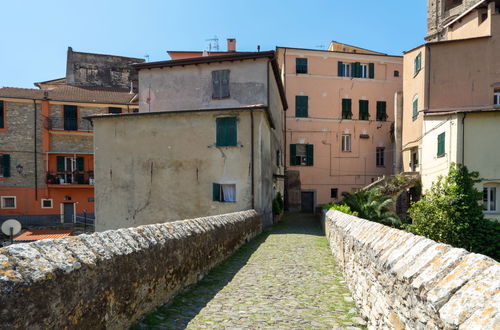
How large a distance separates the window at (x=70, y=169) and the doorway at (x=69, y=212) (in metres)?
2.15

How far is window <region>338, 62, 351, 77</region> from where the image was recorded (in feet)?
103

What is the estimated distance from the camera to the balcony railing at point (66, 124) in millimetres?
30234

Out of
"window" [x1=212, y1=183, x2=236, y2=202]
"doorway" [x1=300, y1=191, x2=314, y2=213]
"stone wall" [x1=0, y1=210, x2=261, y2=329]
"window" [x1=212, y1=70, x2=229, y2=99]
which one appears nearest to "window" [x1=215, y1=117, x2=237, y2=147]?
"window" [x1=212, y1=183, x2=236, y2=202]

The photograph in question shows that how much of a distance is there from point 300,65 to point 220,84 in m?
12.8

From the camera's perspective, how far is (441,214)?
A: 15383 mm

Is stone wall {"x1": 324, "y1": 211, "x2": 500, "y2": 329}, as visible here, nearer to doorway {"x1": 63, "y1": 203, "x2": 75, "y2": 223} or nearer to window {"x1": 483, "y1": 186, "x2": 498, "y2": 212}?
window {"x1": 483, "y1": 186, "x2": 498, "y2": 212}

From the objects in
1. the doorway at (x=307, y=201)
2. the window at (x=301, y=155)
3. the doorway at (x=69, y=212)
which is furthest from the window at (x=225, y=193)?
the doorway at (x=69, y=212)

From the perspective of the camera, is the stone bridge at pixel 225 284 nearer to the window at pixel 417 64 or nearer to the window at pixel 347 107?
the window at pixel 417 64

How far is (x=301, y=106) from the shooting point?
1214 inches

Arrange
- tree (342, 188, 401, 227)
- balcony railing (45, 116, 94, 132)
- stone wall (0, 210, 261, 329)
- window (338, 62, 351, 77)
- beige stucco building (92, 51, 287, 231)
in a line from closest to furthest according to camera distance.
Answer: stone wall (0, 210, 261, 329) → beige stucco building (92, 51, 287, 231) → tree (342, 188, 401, 227) → balcony railing (45, 116, 94, 132) → window (338, 62, 351, 77)

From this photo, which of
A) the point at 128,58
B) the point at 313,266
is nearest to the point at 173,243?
the point at 313,266

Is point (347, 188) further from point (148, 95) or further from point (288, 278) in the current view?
point (288, 278)

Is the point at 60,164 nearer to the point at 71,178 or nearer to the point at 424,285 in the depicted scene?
the point at 71,178

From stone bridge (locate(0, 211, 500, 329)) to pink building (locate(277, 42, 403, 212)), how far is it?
2336cm
